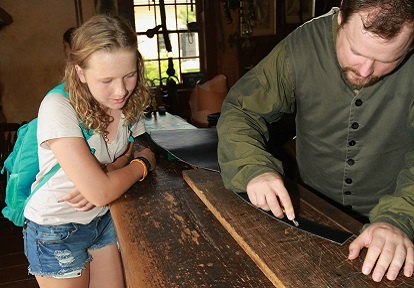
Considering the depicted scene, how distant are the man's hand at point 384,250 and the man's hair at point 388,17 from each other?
50 centimetres

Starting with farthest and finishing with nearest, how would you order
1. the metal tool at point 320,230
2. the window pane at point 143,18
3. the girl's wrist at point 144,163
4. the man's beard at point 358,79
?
the window pane at point 143,18 → the girl's wrist at point 144,163 → the man's beard at point 358,79 → the metal tool at point 320,230

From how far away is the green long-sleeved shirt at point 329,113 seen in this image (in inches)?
55.9

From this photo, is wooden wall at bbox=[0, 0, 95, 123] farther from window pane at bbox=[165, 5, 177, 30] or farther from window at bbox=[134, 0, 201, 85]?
window pane at bbox=[165, 5, 177, 30]

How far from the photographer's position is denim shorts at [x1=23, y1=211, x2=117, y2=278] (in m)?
1.43

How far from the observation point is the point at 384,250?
2.93 feet

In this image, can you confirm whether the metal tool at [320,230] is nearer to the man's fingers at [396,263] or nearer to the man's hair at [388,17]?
the man's fingers at [396,263]

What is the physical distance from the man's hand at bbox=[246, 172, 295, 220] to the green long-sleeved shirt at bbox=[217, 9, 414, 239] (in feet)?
0.56

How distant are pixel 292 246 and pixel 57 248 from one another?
0.85 m

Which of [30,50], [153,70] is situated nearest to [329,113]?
[30,50]

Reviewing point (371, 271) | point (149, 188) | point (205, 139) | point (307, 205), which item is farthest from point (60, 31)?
point (371, 271)

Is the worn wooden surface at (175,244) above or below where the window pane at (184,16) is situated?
below

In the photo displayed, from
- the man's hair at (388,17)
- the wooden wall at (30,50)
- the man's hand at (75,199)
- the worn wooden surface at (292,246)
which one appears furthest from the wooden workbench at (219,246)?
the wooden wall at (30,50)

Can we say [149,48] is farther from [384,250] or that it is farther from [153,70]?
[384,250]

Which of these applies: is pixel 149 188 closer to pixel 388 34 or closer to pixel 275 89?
pixel 275 89
